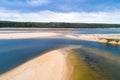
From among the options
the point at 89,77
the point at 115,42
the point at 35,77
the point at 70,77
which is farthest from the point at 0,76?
the point at 115,42

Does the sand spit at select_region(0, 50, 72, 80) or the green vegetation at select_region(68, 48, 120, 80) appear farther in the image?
the green vegetation at select_region(68, 48, 120, 80)

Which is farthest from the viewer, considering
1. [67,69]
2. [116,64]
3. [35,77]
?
[116,64]

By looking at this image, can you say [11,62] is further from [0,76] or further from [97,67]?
[97,67]

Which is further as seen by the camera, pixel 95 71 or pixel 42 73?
pixel 95 71

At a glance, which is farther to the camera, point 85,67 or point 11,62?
point 11,62

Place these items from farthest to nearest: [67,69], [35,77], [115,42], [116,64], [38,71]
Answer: [115,42] → [116,64] → [67,69] → [38,71] → [35,77]

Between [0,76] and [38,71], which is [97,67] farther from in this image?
[0,76]

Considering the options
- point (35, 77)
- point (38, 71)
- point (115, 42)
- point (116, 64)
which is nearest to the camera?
point (35, 77)

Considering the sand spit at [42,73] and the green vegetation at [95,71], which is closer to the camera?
the sand spit at [42,73]

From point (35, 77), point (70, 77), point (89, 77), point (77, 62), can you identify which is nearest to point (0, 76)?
point (35, 77)
